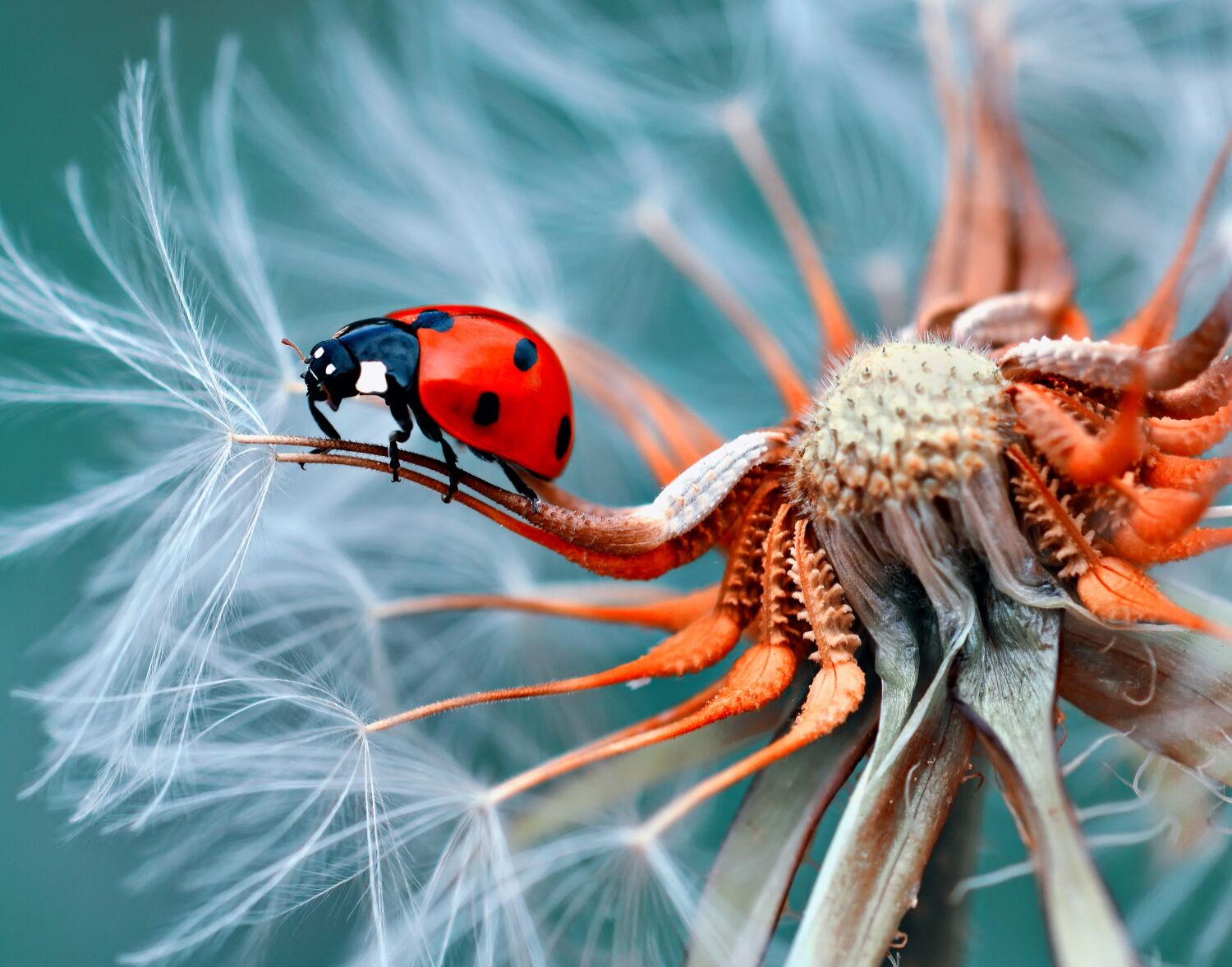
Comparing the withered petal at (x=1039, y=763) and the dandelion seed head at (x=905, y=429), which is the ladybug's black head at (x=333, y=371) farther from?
the withered petal at (x=1039, y=763)

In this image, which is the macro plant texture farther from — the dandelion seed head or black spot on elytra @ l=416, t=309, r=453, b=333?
black spot on elytra @ l=416, t=309, r=453, b=333

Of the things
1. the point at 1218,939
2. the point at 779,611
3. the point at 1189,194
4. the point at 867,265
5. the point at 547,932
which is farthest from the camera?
the point at 867,265

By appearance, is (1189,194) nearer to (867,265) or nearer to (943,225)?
(943,225)

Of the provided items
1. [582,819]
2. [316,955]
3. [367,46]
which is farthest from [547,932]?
[367,46]

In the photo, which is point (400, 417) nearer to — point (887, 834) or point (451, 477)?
point (451, 477)

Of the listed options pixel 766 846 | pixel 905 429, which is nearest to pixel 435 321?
pixel 905 429

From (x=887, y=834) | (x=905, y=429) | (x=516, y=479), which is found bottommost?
(x=887, y=834)
